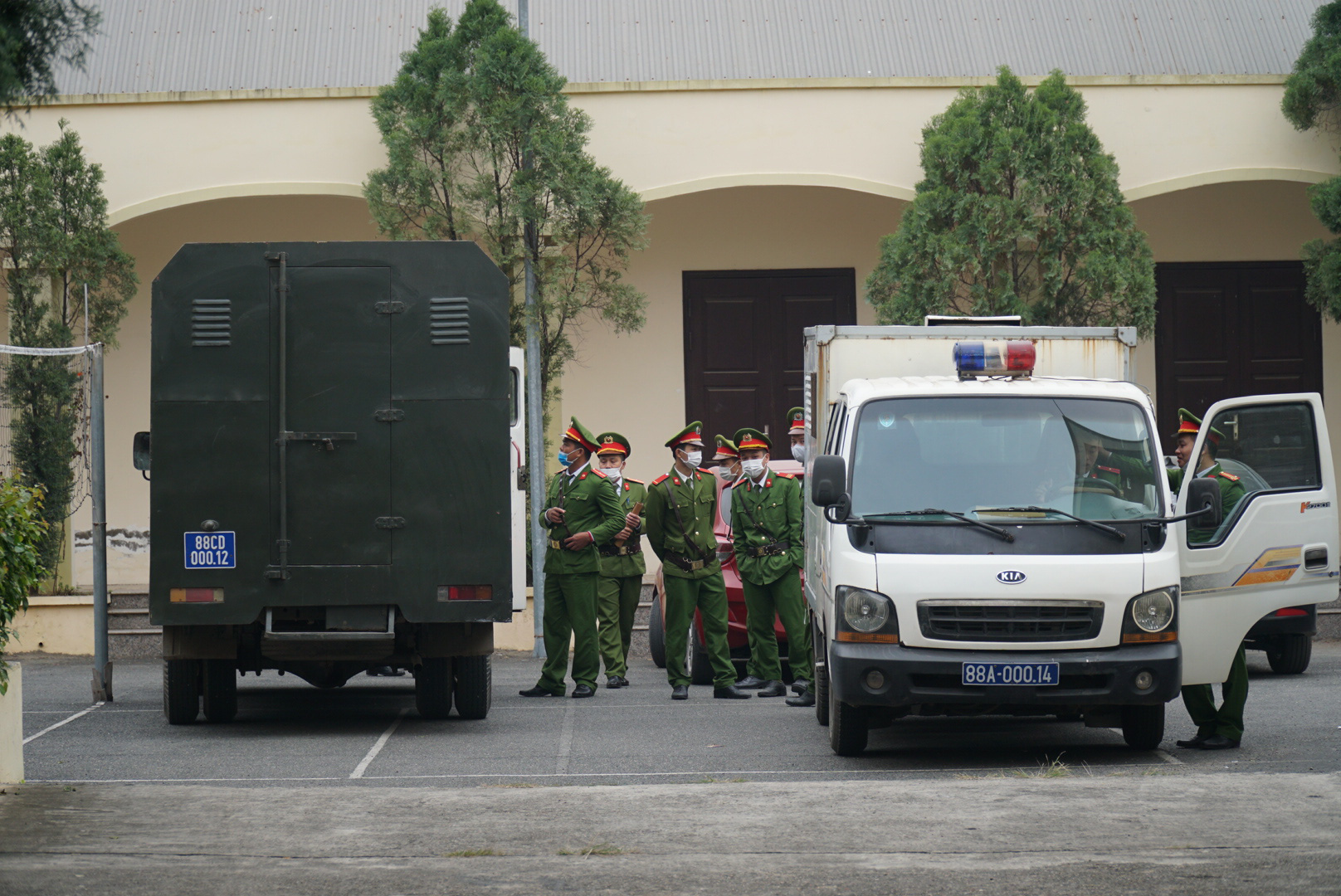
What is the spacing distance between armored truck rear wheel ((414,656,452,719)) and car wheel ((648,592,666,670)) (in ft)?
10.8

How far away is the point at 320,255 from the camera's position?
9523mm

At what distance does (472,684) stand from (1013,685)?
3813mm

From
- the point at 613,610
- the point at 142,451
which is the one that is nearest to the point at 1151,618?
the point at 613,610

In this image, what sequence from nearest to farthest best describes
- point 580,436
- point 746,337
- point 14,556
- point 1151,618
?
1. point 14,556
2. point 1151,618
3. point 580,436
4. point 746,337

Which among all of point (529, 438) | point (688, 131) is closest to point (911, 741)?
point (529, 438)

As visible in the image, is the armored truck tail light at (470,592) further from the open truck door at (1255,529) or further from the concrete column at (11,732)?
the open truck door at (1255,529)

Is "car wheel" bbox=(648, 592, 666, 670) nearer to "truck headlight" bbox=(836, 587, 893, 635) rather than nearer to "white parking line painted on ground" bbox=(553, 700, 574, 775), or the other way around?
"white parking line painted on ground" bbox=(553, 700, 574, 775)

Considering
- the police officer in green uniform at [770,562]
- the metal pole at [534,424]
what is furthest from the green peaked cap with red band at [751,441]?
the metal pole at [534,424]

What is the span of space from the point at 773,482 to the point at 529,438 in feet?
14.2

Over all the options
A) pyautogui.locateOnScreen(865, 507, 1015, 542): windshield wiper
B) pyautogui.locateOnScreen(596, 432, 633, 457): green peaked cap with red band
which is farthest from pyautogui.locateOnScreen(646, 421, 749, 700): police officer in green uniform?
pyautogui.locateOnScreen(865, 507, 1015, 542): windshield wiper

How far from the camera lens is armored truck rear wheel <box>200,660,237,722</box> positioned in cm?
1018

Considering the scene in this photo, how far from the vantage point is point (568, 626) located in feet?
37.9

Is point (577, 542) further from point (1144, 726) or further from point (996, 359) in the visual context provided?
point (1144, 726)

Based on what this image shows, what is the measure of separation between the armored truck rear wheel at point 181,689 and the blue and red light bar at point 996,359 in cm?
507
